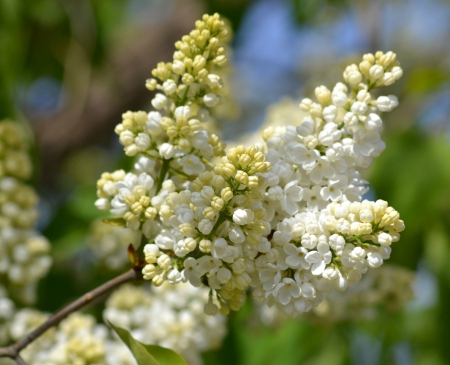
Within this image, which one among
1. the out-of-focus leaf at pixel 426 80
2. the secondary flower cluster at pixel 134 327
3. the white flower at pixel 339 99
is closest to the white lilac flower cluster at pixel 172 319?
the secondary flower cluster at pixel 134 327

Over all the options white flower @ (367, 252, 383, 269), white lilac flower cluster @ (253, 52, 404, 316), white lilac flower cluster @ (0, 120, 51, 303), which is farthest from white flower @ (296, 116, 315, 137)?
white lilac flower cluster @ (0, 120, 51, 303)

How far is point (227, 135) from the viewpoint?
5.11 m

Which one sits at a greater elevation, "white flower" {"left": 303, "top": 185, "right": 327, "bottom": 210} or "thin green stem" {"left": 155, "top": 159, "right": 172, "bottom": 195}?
"white flower" {"left": 303, "top": 185, "right": 327, "bottom": 210}

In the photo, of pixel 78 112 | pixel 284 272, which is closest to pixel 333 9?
pixel 78 112

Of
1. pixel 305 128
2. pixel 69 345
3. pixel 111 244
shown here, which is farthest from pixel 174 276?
pixel 111 244

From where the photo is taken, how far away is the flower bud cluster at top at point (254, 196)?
1.22 metres

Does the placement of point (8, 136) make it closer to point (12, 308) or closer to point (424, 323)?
point (12, 308)

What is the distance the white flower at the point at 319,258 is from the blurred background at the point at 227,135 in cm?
109

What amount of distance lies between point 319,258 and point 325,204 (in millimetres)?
159

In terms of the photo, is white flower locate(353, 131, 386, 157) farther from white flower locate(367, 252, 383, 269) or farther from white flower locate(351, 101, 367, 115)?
white flower locate(367, 252, 383, 269)

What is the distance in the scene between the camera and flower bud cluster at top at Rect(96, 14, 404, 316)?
4.01 feet

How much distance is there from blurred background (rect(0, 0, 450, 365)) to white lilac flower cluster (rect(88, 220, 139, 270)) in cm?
6

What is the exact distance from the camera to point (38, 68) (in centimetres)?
398

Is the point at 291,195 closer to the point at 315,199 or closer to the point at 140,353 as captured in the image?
the point at 315,199
